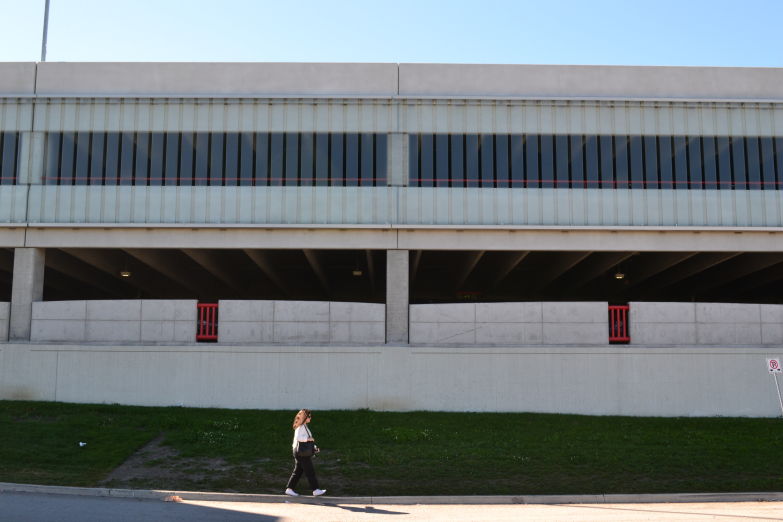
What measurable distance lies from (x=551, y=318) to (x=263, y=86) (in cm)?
1062

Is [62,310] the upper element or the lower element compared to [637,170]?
lower

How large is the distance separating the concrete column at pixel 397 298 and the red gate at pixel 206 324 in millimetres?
4770

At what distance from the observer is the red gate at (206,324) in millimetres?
22438

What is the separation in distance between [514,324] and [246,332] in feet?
23.9

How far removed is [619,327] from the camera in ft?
73.8

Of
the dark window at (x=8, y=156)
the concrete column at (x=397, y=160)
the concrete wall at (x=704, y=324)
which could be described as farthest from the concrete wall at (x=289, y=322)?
the dark window at (x=8, y=156)

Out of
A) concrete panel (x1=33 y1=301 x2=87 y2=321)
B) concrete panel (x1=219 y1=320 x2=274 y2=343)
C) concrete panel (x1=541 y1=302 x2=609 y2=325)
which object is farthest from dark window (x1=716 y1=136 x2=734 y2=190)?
concrete panel (x1=33 y1=301 x2=87 y2=321)

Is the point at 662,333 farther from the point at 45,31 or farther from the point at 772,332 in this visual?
the point at 45,31

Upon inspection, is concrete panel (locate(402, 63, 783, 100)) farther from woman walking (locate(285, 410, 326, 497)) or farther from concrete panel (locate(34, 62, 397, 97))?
woman walking (locate(285, 410, 326, 497))

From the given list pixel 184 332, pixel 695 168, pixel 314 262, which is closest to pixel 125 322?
pixel 184 332

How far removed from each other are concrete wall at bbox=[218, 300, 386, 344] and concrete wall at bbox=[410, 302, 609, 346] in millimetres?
1773

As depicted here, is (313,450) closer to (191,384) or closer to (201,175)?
(191,384)

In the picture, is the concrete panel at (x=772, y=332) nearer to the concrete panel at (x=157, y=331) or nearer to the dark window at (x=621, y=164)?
the dark window at (x=621, y=164)

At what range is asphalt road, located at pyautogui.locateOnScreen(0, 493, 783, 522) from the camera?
40.6ft
